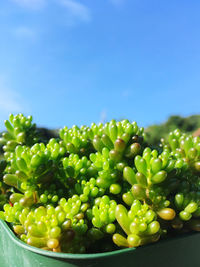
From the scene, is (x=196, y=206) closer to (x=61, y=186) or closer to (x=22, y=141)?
(x=61, y=186)

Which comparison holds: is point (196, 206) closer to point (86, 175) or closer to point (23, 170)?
point (86, 175)

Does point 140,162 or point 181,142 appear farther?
point 181,142

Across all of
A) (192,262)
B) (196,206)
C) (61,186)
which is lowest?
(192,262)

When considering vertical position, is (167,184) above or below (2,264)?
above

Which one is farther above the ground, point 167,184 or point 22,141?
point 22,141

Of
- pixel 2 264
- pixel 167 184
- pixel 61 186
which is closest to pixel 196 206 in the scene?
pixel 167 184

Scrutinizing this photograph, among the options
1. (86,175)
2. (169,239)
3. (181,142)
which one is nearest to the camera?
(169,239)

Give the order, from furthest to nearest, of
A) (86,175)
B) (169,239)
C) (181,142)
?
1. (181,142)
2. (86,175)
3. (169,239)

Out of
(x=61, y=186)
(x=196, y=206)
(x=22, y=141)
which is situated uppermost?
(x=22, y=141)

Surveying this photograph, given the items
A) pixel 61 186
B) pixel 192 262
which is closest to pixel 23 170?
pixel 61 186
